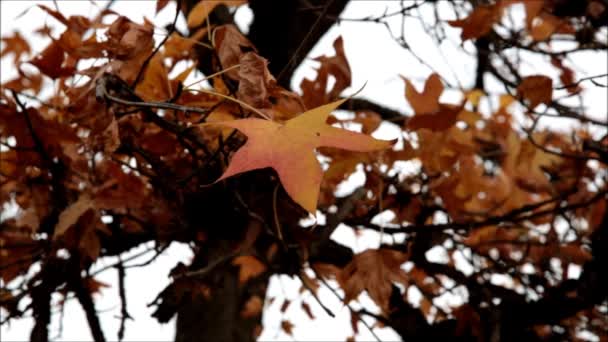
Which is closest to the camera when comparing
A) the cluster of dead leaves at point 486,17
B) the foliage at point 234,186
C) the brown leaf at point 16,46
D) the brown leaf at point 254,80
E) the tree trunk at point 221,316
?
the brown leaf at point 254,80

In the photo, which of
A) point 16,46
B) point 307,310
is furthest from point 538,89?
point 16,46

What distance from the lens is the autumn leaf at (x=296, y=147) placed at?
0.44 meters

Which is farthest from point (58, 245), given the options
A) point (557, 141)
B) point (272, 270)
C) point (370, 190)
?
point (557, 141)

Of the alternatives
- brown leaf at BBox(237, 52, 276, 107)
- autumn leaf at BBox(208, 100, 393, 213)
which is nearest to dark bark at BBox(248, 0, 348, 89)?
brown leaf at BBox(237, 52, 276, 107)

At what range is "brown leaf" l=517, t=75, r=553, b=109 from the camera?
1024 mm

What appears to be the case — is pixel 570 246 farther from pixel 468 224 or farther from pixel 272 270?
pixel 272 270

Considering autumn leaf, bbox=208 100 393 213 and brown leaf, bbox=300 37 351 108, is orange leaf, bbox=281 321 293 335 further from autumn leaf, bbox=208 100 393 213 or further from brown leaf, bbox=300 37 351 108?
autumn leaf, bbox=208 100 393 213

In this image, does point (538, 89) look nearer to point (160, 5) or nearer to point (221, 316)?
point (160, 5)

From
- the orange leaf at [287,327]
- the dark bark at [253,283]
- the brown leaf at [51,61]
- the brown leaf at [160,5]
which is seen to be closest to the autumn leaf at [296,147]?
the brown leaf at [160,5]

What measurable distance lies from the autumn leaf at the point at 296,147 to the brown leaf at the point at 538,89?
67cm

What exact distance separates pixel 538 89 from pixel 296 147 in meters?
0.71

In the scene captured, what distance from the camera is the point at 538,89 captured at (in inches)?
40.5

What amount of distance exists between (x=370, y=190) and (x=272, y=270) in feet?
0.80

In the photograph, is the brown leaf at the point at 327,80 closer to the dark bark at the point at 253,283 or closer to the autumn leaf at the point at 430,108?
the autumn leaf at the point at 430,108
